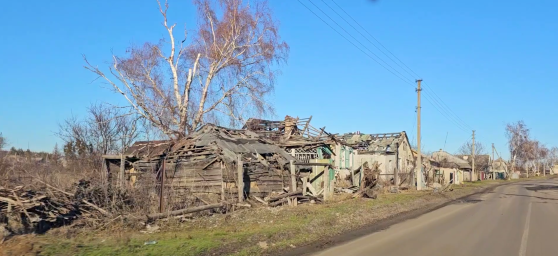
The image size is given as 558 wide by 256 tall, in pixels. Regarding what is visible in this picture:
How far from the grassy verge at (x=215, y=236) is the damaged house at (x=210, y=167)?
5.89 feet

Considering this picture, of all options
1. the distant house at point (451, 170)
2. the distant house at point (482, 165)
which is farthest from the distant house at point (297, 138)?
the distant house at point (482, 165)

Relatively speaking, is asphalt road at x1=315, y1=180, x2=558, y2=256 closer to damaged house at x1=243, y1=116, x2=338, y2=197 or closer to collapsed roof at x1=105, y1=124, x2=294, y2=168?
collapsed roof at x1=105, y1=124, x2=294, y2=168

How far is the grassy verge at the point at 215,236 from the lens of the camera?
9.12m

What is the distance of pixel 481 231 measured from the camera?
12.9m

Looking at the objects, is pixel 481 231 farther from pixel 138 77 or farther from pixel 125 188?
pixel 138 77

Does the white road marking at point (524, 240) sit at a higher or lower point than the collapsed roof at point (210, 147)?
lower

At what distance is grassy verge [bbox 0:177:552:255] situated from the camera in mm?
9117

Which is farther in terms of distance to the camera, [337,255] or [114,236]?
[114,236]

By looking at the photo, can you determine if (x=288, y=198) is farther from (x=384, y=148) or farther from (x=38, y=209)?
(x=384, y=148)

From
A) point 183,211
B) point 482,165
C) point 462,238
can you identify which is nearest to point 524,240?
point 462,238

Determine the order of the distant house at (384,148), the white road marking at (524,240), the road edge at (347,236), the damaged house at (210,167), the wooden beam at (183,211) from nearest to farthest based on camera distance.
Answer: the white road marking at (524,240) → the road edge at (347,236) → the wooden beam at (183,211) → the damaged house at (210,167) → the distant house at (384,148)

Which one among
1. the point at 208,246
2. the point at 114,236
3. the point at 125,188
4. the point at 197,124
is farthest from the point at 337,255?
the point at 197,124

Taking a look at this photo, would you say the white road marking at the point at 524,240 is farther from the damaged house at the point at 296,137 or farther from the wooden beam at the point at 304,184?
the damaged house at the point at 296,137

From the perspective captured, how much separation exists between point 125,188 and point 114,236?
2.29m
